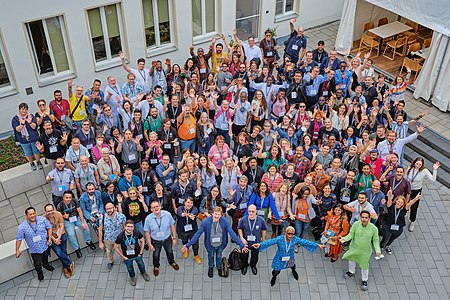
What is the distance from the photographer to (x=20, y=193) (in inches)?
419

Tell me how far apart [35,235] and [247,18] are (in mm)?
9968

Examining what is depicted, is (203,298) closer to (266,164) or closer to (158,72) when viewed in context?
(266,164)

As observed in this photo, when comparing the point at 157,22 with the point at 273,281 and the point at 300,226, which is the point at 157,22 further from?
the point at 273,281

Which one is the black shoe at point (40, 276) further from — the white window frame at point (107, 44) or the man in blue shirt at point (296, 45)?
the man in blue shirt at point (296, 45)

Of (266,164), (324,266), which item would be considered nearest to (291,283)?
(324,266)

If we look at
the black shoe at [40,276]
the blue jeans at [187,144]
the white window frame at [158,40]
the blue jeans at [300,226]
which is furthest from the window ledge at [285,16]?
the black shoe at [40,276]

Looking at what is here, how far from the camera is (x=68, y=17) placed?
11750 mm

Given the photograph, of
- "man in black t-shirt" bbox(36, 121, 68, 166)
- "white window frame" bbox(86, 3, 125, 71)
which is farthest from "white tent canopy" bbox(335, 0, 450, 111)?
"man in black t-shirt" bbox(36, 121, 68, 166)

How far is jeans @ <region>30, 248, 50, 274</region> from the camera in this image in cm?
857

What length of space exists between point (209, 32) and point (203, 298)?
8.57 metres

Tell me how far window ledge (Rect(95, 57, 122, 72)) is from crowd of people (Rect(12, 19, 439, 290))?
5.30ft

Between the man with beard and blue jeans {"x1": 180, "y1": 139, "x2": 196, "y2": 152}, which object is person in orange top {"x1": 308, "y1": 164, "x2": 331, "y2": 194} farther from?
the man with beard

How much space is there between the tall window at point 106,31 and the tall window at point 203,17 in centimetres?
239

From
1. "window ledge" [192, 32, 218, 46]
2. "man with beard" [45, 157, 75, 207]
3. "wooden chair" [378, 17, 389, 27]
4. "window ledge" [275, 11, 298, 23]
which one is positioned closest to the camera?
"man with beard" [45, 157, 75, 207]
